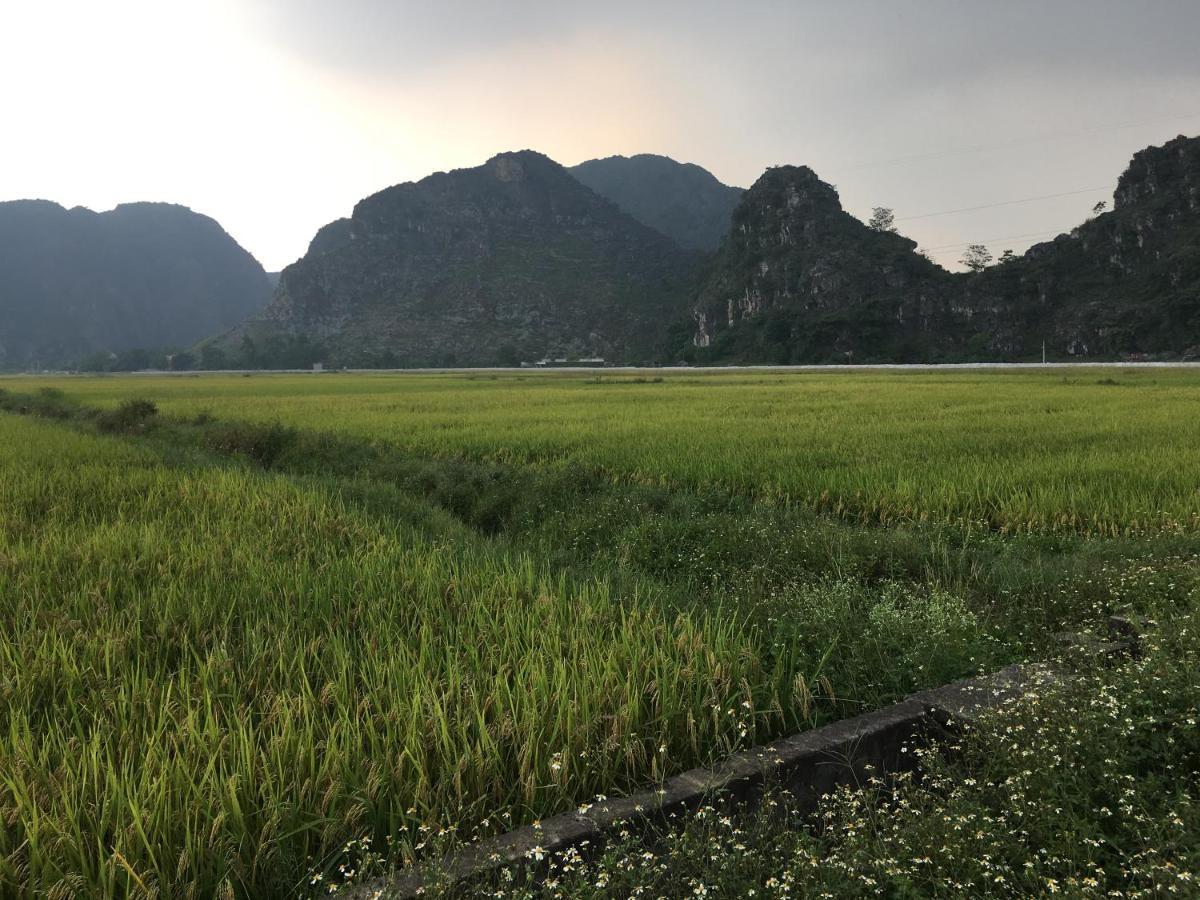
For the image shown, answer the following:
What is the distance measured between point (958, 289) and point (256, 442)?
87.4 m

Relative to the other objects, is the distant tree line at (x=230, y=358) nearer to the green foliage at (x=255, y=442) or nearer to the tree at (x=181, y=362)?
the tree at (x=181, y=362)

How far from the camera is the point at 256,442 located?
1216 cm

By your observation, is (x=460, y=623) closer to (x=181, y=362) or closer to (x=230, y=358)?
(x=230, y=358)

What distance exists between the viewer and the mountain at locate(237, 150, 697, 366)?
4840 inches

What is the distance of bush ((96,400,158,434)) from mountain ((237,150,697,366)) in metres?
85.9

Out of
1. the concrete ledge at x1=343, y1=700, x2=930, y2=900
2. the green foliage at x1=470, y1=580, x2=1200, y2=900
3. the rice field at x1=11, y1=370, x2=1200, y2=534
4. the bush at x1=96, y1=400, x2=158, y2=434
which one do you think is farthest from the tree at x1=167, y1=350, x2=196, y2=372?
the green foliage at x1=470, y1=580, x2=1200, y2=900

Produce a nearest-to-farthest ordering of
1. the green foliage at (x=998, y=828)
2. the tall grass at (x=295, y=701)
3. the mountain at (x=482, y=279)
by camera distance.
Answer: the green foliage at (x=998, y=828), the tall grass at (x=295, y=701), the mountain at (x=482, y=279)

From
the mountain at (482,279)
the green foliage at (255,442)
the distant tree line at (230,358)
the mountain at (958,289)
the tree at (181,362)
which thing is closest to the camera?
the green foliage at (255,442)

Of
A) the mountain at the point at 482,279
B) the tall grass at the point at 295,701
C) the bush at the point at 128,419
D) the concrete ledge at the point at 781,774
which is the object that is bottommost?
the concrete ledge at the point at 781,774

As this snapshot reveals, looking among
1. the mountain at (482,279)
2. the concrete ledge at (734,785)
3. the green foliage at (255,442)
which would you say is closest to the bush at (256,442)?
the green foliage at (255,442)

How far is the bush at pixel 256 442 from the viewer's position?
11891 mm

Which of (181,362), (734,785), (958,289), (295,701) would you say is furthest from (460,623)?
→ (181,362)

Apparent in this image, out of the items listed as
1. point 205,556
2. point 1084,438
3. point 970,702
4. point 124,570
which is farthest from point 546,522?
point 1084,438

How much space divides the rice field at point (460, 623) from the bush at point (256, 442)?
3.13 metres
